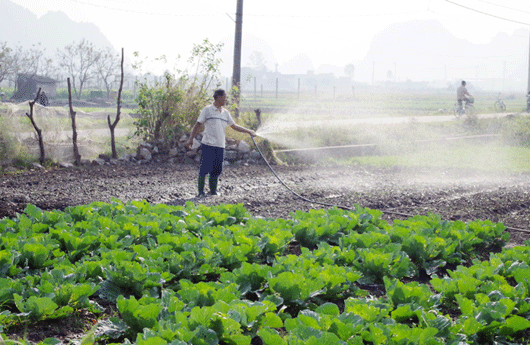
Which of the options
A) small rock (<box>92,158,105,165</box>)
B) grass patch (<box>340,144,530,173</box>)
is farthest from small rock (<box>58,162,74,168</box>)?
grass patch (<box>340,144,530,173</box>)

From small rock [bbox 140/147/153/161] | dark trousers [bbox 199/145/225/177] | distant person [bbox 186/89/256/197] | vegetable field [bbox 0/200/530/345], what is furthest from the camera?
small rock [bbox 140/147/153/161]

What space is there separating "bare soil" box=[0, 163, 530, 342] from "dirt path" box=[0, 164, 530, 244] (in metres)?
0.01

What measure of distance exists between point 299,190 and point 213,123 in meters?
2.04

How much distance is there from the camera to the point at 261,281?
3588 mm

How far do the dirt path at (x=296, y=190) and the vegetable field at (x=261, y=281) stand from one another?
155 cm

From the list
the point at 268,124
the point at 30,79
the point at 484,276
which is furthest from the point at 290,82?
the point at 484,276

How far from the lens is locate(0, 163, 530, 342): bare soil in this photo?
6.89 metres

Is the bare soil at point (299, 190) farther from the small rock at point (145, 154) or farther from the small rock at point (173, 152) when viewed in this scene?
the small rock at point (173, 152)

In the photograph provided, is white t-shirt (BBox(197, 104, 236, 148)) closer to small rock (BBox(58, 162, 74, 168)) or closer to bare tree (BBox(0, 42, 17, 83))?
small rock (BBox(58, 162, 74, 168))

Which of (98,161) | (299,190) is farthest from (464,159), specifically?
(98,161)

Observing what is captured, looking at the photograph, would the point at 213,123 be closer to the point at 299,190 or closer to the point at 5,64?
the point at 299,190

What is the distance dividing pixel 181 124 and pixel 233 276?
8.73 metres

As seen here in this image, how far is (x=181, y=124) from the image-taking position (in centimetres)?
1182

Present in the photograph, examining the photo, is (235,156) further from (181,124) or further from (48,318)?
(48,318)
